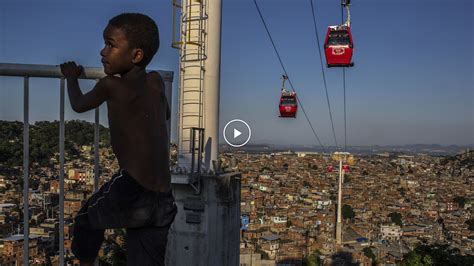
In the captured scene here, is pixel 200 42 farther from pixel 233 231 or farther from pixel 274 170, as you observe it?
pixel 274 170

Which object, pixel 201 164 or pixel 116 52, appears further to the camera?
pixel 201 164

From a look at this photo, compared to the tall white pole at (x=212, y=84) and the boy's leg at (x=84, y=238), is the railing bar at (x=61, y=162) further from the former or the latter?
the tall white pole at (x=212, y=84)

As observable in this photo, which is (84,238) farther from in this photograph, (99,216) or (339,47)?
(339,47)

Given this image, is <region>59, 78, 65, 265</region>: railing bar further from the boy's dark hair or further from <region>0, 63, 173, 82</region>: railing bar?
the boy's dark hair

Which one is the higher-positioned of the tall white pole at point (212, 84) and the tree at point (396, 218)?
the tall white pole at point (212, 84)

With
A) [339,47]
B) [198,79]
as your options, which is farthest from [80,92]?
[339,47]

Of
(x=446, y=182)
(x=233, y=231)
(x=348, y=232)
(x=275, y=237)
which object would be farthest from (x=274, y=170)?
(x=233, y=231)

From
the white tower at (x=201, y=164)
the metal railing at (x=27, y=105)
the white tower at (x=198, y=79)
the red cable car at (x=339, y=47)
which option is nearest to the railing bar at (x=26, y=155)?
the metal railing at (x=27, y=105)
